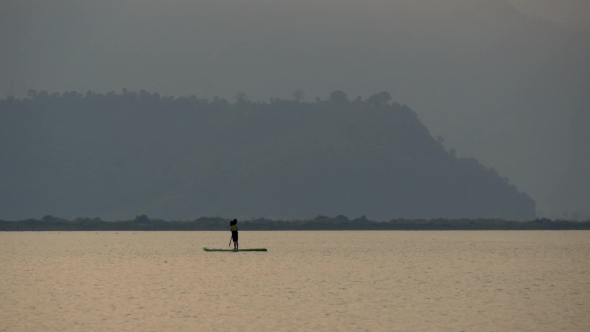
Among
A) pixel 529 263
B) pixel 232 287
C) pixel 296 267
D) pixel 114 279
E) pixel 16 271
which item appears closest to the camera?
pixel 232 287

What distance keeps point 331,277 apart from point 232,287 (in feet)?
25.2

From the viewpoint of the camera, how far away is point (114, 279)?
43.8 meters

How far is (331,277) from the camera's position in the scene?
4459cm

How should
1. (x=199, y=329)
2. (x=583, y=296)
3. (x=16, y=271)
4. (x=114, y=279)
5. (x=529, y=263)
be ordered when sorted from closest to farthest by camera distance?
(x=199, y=329), (x=583, y=296), (x=114, y=279), (x=16, y=271), (x=529, y=263)

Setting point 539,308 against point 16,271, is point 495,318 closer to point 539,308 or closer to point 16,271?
point 539,308

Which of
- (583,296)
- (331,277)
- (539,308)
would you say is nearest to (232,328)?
(539,308)

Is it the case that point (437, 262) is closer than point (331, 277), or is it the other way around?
point (331, 277)

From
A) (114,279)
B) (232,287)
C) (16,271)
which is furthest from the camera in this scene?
(16,271)

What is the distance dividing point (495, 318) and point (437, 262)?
32.5m

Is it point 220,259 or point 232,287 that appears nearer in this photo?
point 232,287

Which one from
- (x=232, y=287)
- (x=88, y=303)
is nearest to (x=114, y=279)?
(x=232, y=287)

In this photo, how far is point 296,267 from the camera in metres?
53.7

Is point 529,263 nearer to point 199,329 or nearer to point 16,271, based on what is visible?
point 16,271

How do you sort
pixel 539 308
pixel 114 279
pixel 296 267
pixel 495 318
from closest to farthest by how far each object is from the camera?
pixel 495 318 < pixel 539 308 < pixel 114 279 < pixel 296 267
